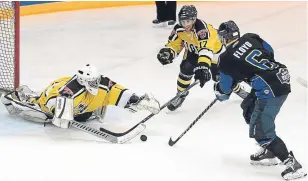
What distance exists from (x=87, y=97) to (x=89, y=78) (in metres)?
0.20

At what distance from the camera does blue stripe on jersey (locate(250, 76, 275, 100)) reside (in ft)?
10.6

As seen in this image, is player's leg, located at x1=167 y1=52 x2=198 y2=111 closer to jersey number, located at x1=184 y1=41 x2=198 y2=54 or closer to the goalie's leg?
jersey number, located at x1=184 y1=41 x2=198 y2=54

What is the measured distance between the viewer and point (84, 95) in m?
3.89

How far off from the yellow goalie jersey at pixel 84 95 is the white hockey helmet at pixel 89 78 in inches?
2.3

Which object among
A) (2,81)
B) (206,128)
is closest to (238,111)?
(206,128)

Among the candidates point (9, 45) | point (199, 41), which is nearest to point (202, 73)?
point (199, 41)

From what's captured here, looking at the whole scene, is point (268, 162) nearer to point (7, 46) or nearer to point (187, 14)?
point (187, 14)

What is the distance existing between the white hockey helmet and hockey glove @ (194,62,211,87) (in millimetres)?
575

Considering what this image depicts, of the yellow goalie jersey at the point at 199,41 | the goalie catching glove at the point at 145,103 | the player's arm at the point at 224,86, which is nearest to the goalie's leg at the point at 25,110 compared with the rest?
the goalie catching glove at the point at 145,103

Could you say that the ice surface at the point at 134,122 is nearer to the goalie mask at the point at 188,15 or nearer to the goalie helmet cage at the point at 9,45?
the goalie helmet cage at the point at 9,45

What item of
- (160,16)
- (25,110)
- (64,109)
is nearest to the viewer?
(64,109)

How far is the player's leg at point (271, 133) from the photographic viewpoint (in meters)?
3.23

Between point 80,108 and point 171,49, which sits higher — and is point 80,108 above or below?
below

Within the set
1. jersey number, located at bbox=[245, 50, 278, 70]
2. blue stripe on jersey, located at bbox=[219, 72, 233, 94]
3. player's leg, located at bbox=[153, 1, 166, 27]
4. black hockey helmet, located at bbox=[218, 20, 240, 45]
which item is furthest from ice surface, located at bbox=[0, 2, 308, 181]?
black hockey helmet, located at bbox=[218, 20, 240, 45]
